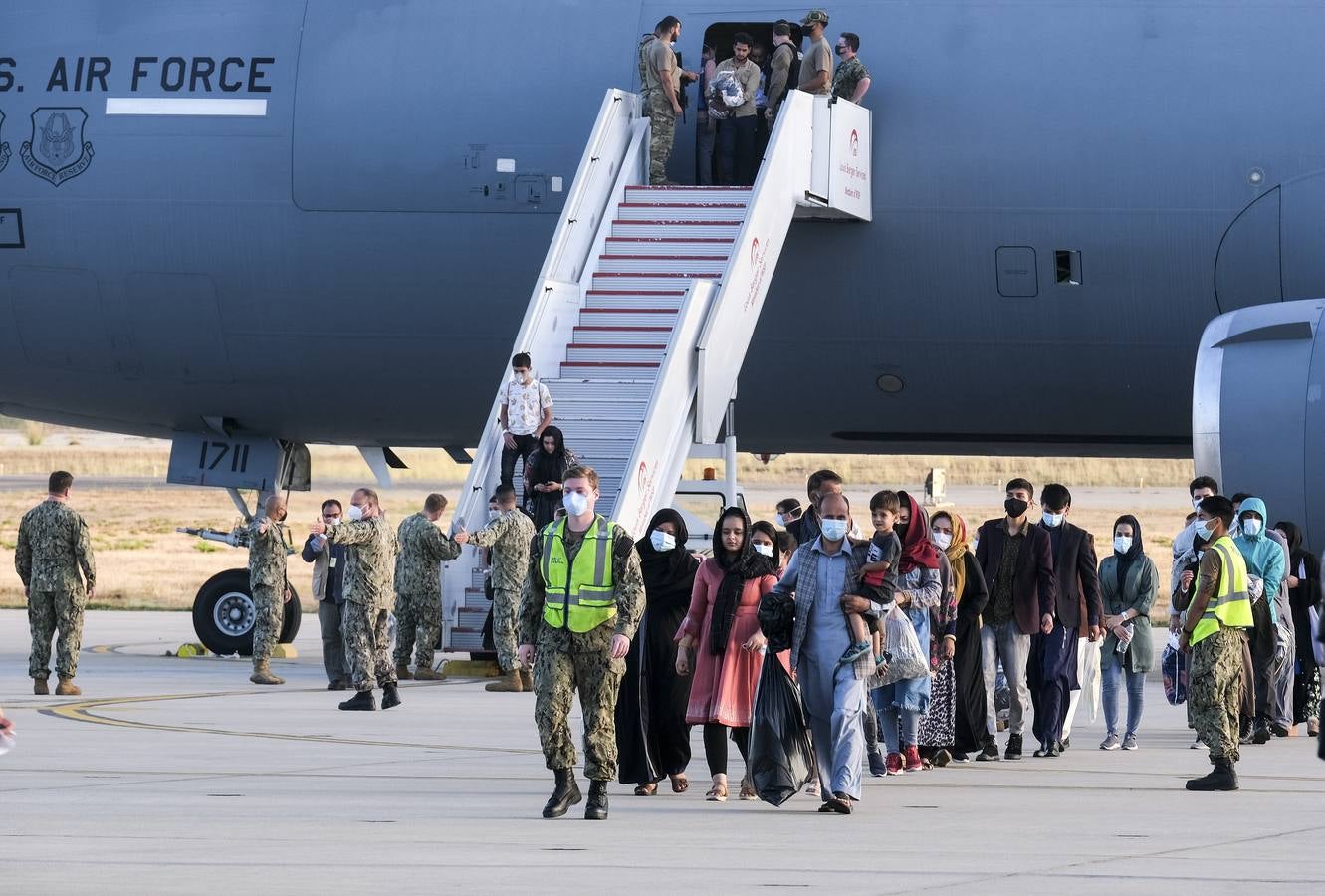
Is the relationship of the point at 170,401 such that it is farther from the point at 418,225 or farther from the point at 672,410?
the point at 672,410

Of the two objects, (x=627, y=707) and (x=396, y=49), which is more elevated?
(x=396, y=49)

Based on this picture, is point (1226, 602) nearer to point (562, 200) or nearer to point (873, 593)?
point (873, 593)

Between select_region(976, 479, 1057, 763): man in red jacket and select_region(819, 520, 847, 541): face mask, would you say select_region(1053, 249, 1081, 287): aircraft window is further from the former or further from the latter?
select_region(819, 520, 847, 541): face mask

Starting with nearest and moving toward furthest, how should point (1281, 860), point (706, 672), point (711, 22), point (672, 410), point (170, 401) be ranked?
point (1281, 860) < point (706, 672) < point (672, 410) < point (711, 22) < point (170, 401)

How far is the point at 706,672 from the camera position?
1332 cm

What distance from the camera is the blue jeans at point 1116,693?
16188 mm

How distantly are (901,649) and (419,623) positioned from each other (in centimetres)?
795

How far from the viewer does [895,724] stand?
14.5 meters

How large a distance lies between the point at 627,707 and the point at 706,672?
54cm

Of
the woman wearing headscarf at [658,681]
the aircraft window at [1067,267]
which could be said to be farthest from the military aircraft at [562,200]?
the woman wearing headscarf at [658,681]

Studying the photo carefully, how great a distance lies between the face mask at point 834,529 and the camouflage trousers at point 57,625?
29.9 ft

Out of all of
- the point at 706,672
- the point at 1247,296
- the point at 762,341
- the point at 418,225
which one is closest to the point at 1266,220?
the point at 1247,296

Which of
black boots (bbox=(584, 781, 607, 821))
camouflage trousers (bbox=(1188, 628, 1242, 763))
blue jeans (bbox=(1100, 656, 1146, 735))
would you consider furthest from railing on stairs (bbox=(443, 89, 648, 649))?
camouflage trousers (bbox=(1188, 628, 1242, 763))

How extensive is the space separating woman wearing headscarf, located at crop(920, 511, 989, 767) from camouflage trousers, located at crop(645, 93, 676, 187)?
654cm
